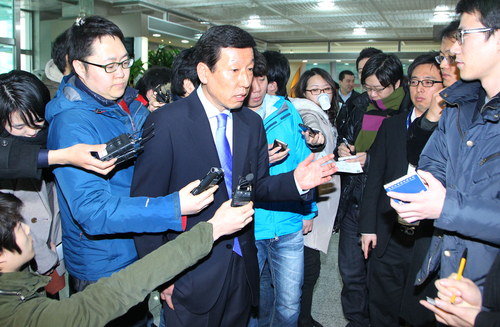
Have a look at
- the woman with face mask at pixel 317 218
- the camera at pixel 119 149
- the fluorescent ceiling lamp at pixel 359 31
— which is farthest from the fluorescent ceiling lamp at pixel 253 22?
the camera at pixel 119 149

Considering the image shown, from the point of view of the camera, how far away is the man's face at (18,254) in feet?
3.95

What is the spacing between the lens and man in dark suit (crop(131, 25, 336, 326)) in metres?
1.48

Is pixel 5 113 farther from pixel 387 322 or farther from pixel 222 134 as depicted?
pixel 387 322

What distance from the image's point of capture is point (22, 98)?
1751 mm

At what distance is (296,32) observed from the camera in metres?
11.6

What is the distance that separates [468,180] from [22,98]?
1.97 meters

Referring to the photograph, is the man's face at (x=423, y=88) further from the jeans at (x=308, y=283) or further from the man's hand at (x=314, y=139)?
the jeans at (x=308, y=283)

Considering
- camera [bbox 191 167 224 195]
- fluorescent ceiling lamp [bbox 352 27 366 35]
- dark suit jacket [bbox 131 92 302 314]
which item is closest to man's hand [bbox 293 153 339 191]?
dark suit jacket [bbox 131 92 302 314]

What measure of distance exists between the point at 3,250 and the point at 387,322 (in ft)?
7.13

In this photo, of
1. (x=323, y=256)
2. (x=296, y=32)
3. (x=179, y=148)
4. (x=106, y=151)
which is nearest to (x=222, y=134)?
(x=179, y=148)

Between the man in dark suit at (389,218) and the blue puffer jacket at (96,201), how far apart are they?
4.56 feet

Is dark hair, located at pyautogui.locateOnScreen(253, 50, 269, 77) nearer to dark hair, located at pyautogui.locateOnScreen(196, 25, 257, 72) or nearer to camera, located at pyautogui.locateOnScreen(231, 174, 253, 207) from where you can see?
dark hair, located at pyautogui.locateOnScreen(196, 25, 257, 72)

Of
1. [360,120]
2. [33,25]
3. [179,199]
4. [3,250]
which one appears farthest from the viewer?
[33,25]

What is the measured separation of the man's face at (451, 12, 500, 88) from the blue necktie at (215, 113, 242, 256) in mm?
963
